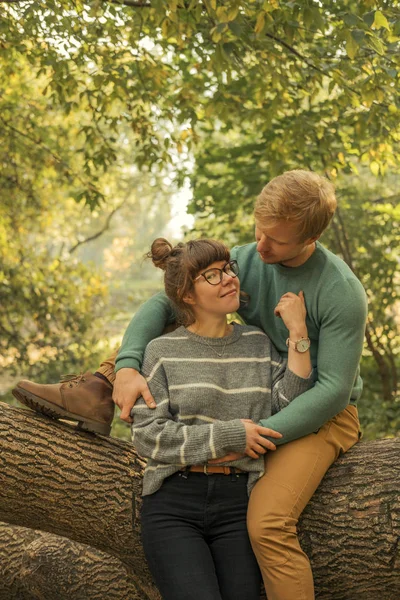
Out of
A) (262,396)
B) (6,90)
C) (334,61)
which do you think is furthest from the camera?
(6,90)

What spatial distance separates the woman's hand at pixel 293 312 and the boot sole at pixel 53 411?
0.91m

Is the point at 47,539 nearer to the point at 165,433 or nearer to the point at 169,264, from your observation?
the point at 165,433

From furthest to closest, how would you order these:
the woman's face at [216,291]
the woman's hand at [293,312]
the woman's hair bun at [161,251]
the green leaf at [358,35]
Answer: the green leaf at [358,35] < the woman's hair bun at [161,251] < the woman's face at [216,291] < the woman's hand at [293,312]

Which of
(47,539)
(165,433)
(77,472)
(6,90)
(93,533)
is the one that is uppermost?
(6,90)

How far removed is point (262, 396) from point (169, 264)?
66 centimetres

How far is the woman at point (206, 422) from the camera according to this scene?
2.67 m

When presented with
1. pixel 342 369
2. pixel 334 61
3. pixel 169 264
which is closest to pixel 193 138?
pixel 334 61

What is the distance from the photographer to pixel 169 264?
9.91ft

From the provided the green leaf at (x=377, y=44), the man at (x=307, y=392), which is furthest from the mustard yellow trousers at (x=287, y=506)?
the green leaf at (x=377, y=44)

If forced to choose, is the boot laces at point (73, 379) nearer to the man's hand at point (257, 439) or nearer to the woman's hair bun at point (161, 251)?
the woman's hair bun at point (161, 251)

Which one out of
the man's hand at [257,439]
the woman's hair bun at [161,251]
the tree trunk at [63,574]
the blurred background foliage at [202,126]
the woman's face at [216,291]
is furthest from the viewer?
the blurred background foliage at [202,126]

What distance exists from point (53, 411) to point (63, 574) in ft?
3.66

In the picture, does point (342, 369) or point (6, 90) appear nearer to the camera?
point (342, 369)

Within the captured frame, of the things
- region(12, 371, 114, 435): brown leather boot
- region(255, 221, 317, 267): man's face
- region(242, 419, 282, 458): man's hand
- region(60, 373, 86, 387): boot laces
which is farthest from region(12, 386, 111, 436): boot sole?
region(255, 221, 317, 267): man's face
